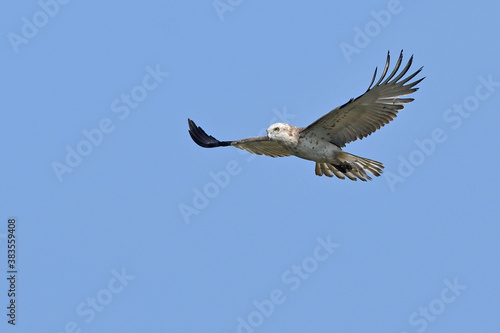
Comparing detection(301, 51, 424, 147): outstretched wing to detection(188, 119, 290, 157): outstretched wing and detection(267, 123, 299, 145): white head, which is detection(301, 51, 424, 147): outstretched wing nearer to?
detection(267, 123, 299, 145): white head

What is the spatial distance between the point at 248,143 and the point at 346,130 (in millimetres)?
2180

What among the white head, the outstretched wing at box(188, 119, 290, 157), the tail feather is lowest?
the tail feather

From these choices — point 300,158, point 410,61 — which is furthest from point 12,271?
point 410,61

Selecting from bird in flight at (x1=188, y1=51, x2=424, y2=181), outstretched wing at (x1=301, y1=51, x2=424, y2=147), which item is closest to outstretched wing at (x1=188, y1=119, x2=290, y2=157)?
bird in flight at (x1=188, y1=51, x2=424, y2=181)

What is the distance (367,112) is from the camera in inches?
700

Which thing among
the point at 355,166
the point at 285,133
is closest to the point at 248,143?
the point at 285,133

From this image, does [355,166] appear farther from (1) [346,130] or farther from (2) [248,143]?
(2) [248,143]

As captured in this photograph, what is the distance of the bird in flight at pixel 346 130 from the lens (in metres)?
17.2

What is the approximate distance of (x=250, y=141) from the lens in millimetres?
19062

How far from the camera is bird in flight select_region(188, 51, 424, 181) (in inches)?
679

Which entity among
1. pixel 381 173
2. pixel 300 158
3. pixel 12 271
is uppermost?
pixel 12 271

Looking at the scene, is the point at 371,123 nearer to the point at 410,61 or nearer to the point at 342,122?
the point at 342,122

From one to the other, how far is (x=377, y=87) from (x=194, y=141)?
15.5ft

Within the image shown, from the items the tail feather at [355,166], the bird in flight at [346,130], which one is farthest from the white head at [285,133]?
the tail feather at [355,166]
